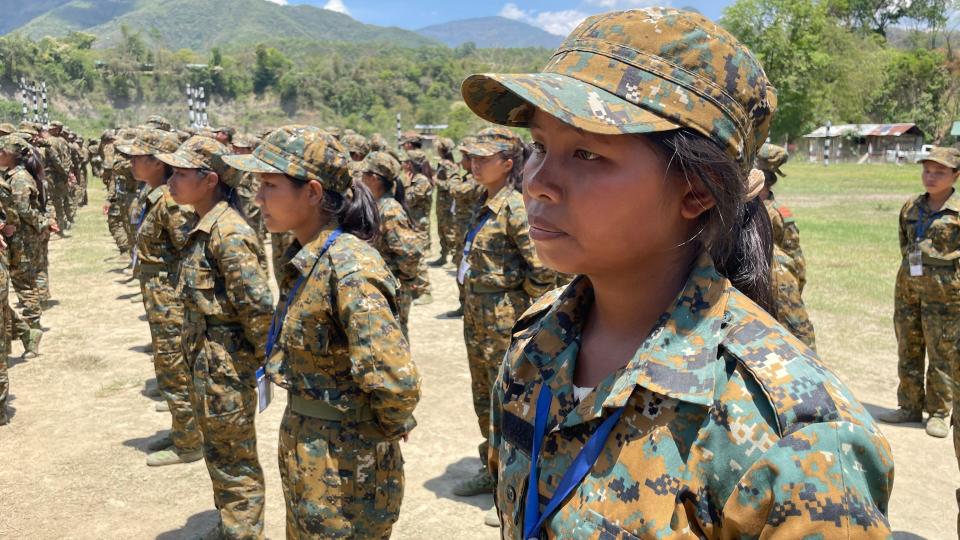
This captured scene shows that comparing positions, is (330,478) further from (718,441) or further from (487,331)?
(487,331)

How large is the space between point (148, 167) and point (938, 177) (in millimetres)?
6516

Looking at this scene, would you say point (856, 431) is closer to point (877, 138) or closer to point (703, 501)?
point (703, 501)

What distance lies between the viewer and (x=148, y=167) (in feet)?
20.3

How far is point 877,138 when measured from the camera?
53.5 m

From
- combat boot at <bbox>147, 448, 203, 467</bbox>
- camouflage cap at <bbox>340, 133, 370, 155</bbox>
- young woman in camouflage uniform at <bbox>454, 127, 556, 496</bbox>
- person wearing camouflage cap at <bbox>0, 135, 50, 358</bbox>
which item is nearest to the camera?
young woman in camouflage uniform at <bbox>454, 127, 556, 496</bbox>

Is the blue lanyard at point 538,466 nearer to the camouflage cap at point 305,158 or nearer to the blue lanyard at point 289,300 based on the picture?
the blue lanyard at point 289,300

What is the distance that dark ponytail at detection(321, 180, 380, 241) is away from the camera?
3348mm

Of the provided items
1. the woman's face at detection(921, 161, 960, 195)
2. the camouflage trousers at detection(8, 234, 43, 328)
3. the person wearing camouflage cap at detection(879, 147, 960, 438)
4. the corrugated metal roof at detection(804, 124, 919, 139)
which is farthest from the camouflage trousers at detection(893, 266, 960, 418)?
the corrugated metal roof at detection(804, 124, 919, 139)

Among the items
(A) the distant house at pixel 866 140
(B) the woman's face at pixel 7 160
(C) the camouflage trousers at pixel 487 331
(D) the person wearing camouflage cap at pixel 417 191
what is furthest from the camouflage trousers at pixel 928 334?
(A) the distant house at pixel 866 140

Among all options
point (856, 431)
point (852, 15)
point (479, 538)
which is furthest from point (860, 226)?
point (852, 15)

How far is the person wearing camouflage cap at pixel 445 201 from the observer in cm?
1420

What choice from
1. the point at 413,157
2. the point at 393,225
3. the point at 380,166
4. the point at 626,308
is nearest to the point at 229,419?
the point at 393,225

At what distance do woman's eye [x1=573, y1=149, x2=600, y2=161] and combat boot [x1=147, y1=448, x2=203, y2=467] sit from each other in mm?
5451

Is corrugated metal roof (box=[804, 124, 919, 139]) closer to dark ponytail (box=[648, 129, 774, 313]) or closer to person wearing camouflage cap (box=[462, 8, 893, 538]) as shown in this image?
dark ponytail (box=[648, 129, 774, 313])
